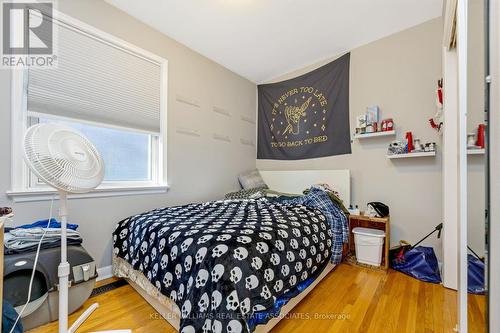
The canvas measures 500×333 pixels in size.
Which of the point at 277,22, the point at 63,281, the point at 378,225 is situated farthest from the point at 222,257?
the point at 277,22

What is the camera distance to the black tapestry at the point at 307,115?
275 centimetres

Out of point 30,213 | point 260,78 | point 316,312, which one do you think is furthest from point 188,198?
point 260,78

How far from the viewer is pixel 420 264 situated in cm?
197

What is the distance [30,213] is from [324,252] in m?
2.35

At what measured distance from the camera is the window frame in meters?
1.55

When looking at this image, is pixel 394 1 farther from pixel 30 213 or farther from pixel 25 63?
A: pixel 30 213

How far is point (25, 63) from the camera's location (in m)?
1.62

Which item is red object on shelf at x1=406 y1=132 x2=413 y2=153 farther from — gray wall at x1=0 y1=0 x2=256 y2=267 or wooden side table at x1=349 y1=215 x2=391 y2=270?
gray wall at x1=0 y1=0 x2=256 y2=267

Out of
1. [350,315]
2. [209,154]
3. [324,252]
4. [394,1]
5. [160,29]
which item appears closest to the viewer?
[350,315]

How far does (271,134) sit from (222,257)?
2710 mm

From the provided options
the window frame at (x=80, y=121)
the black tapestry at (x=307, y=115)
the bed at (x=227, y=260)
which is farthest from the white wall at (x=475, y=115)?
the window frame at (x=80, y=121)

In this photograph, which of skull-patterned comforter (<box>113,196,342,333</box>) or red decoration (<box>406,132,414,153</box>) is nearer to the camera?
skull-patterned comforter (<box>113,196,342,333</box>)

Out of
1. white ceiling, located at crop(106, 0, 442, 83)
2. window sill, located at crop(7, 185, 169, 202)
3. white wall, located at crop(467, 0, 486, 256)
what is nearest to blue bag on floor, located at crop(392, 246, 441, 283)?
white wall, located at crop(467, 0, 486, 256)

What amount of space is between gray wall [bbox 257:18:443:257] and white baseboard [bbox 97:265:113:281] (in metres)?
2.80
